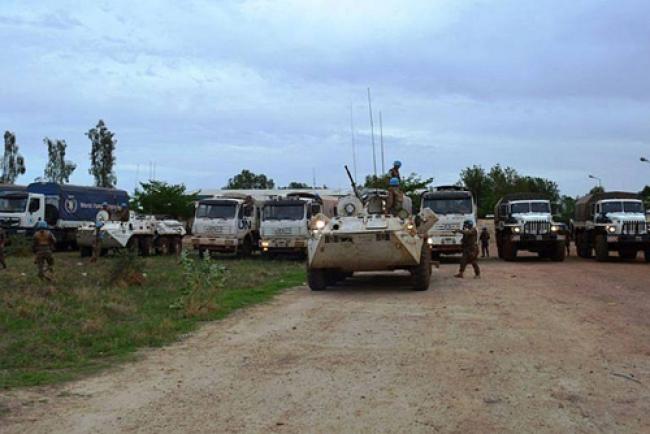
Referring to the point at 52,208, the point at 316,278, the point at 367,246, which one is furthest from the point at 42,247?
the point at 52,208

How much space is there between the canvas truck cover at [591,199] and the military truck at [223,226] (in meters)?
13.4

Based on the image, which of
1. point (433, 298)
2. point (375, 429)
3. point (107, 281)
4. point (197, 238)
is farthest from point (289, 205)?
point (375, 429)

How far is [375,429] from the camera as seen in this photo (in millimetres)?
5438

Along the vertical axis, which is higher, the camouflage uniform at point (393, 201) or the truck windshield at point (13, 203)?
the truck windshield at point (13, 203)

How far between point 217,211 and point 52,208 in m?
8.75

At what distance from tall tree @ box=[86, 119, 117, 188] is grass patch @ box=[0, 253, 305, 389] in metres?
47.5

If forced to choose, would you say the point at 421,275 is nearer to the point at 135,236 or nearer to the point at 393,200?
the point at 393,200

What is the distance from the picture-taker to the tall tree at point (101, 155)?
214 feet

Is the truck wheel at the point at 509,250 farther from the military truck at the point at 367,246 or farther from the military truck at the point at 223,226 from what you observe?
the military truck at the point at 367,246

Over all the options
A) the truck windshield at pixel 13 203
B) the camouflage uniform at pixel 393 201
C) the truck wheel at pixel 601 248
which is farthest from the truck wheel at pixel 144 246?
the truck wheel at pixel 601 248

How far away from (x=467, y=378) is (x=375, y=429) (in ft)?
6.18

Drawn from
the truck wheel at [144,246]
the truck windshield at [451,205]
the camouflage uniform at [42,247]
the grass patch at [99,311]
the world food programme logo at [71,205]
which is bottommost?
the grass patch at [99,311]

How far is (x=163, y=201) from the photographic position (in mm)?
50188

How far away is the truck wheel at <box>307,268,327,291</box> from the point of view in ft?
51.1
